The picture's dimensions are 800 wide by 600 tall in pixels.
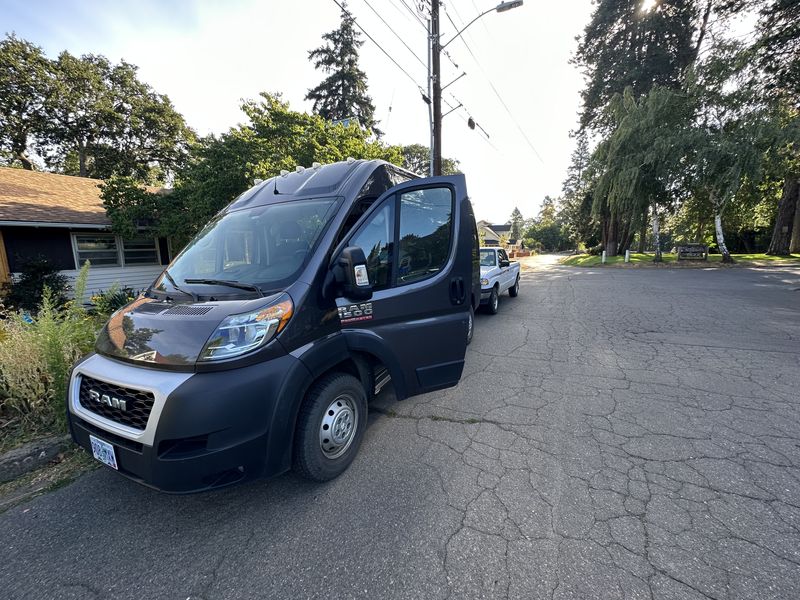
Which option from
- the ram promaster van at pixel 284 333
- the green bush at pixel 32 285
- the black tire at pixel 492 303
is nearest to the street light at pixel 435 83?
the black tire at pixel 492 303

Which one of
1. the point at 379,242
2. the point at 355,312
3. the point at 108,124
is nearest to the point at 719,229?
the point at 379,242

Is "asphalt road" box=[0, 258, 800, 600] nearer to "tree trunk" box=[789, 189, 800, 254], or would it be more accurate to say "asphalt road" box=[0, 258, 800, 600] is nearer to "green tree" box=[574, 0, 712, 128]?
"green tree" box=[574, 0, 712, 128]

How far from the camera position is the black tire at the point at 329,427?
2410mm

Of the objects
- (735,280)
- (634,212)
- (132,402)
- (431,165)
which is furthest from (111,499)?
(634,212)

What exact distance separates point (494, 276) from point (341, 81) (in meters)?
23.5

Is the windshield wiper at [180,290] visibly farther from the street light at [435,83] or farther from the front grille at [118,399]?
the street light at [435,83]

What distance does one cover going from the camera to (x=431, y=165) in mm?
11180

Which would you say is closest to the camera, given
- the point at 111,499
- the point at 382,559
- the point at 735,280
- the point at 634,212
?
the point at 382,559

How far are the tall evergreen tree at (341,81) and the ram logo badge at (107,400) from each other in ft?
85.0

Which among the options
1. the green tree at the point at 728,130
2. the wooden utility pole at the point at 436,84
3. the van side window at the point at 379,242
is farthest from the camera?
the green tree at the point at 728,130

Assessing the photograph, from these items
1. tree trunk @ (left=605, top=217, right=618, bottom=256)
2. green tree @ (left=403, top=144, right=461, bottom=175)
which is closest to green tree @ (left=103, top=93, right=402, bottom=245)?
tree trunk @ (left=605, top=217, right=618, bottom=256)

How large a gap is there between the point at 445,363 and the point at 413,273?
95 cm

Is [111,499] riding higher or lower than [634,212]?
lower

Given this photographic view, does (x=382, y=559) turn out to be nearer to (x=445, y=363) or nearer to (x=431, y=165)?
(x=445, y=363)
